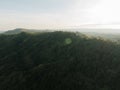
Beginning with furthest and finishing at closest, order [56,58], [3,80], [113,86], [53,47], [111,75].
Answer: [53,47]
[56,58]
[3,80]
[111,75]
[113,86]

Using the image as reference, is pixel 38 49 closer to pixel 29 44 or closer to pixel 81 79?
pixel 29 44

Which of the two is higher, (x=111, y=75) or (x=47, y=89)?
(x=111, y=75)

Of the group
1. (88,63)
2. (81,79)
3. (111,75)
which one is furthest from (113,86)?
(88,63)

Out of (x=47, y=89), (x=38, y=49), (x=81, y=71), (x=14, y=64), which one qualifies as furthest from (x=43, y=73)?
(x=38, y=49)

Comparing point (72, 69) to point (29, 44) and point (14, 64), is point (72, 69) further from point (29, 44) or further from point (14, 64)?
point (29, 44)

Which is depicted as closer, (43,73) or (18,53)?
(43,73)

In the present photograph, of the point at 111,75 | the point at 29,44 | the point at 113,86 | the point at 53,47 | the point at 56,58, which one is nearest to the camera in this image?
the point at 113,86
